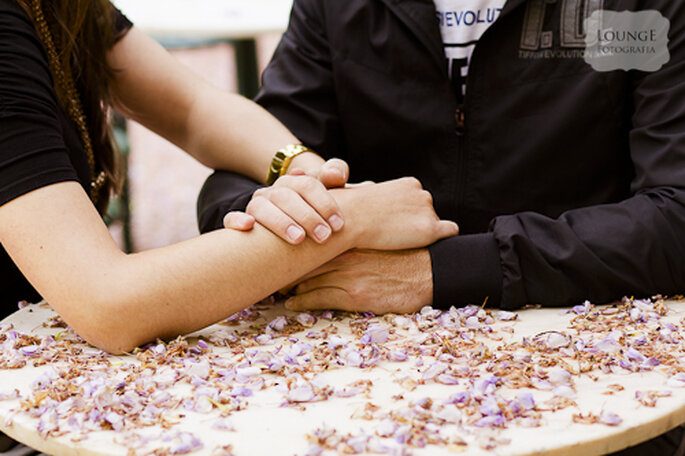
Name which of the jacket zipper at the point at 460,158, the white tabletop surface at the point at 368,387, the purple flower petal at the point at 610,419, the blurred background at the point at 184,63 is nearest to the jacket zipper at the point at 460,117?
the jacket zipper at the point at 460,158

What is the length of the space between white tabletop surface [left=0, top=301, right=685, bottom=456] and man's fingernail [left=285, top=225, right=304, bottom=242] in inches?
5.4

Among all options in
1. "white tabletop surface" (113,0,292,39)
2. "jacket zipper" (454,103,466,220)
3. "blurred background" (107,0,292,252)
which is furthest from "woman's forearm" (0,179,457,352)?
"white tabletop surface" (113,0,292,39)

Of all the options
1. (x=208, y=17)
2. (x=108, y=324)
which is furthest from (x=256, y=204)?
(x=208, y=17)

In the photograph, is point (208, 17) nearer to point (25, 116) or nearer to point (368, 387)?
point (25, 116)

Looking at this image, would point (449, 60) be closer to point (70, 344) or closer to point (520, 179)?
point (520, 179)

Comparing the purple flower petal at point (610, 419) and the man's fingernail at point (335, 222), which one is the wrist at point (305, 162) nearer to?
the man's fingernail at point (335, 222)

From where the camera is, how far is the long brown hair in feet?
4.34

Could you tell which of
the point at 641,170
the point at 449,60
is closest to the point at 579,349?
the point at 641,170

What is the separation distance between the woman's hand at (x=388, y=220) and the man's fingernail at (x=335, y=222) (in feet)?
0.09

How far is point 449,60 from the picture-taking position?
1.52 m

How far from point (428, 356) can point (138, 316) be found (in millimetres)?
433

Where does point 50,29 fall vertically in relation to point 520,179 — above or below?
above

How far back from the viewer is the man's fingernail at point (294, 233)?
1.08 metres

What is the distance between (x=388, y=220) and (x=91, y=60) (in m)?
0.77
